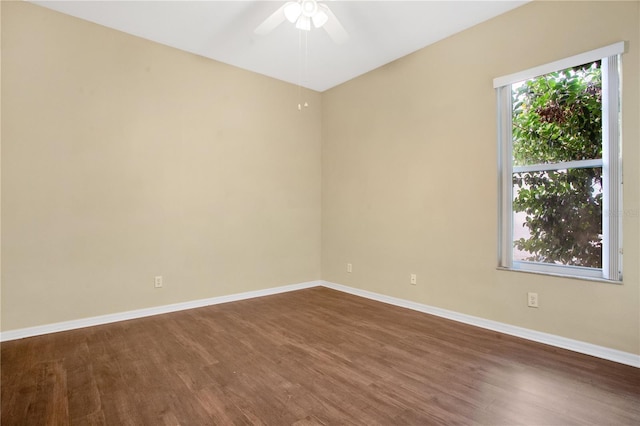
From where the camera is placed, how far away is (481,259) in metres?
3.07

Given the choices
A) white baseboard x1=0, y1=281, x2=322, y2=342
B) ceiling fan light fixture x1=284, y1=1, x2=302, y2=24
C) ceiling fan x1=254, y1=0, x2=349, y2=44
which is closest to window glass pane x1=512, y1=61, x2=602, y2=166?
ceiling fan x1=254, y1=0, x2=349, y2=44

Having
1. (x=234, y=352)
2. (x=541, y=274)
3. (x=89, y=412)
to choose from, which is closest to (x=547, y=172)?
(x=541, y=274)

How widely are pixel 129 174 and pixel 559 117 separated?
400cm

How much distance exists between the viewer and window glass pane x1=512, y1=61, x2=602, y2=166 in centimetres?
248

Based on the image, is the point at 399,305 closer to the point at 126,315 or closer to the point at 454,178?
the point at 454,178

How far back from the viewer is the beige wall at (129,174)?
109 inches

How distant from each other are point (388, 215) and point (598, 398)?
8.03 feet

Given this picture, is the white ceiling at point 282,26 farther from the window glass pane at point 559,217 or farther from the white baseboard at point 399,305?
the white baseboard at point 399,305

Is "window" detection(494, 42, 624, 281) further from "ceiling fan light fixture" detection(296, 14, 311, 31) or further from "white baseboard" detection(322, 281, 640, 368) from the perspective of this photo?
"ceiling fan light fixture" detection(296, 14, 311, 31)

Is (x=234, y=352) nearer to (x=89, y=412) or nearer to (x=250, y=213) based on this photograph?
(x=89, y=412)

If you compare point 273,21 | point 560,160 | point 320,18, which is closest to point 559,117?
point 560,160

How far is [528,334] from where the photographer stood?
8.96ft

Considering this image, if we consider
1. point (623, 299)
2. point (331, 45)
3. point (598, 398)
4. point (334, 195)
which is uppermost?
point (331, 45)

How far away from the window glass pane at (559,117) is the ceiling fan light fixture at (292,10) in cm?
202
